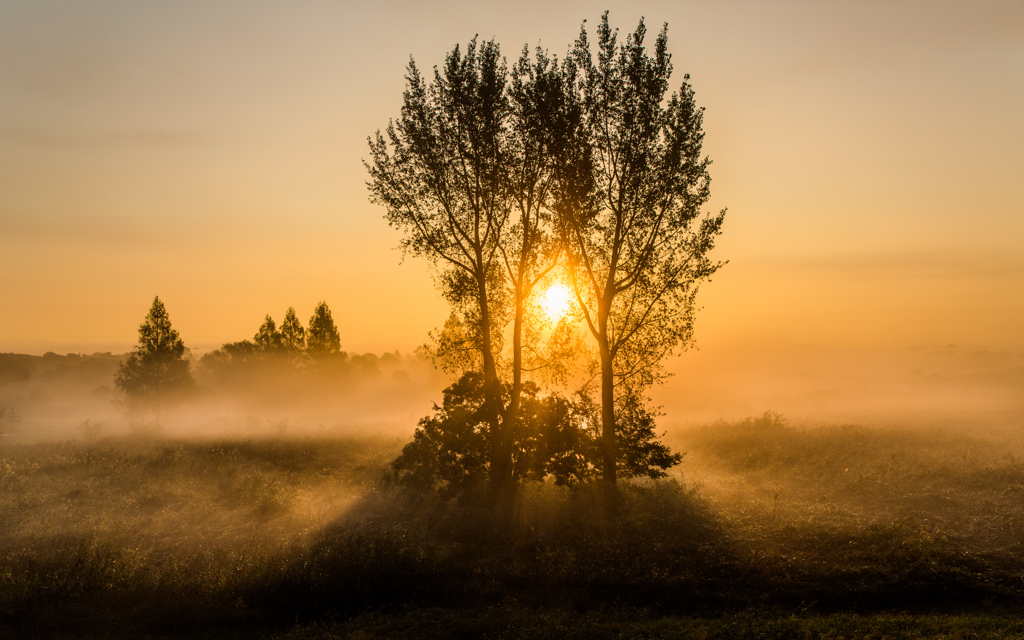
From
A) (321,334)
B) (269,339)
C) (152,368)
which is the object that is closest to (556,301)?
(152,368)

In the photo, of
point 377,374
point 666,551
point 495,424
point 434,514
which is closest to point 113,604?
point 434,514

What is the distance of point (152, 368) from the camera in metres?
45.1

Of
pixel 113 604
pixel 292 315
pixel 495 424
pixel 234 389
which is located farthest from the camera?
pixel 234 389

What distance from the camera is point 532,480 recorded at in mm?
21281

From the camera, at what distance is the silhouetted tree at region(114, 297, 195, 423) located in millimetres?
44906

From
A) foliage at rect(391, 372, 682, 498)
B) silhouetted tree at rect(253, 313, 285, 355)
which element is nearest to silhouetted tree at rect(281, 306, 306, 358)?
silhouetted tree at rect(253, 313, 285, 355)

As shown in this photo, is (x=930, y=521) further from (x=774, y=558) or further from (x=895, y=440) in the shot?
(x=895, y=440)

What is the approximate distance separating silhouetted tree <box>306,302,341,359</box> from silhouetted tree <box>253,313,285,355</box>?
9.09ft

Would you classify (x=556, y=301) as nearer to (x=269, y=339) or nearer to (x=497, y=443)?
(x=497, y=443)

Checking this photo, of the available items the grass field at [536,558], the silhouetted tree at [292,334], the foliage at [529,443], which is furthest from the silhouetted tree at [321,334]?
the foliage at [529,443]

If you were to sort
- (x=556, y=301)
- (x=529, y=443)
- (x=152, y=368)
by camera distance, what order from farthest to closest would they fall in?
(x=152, y=368)
(x=556, y=301)
(x=529, y=443)

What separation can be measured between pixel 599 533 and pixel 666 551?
2.08 m

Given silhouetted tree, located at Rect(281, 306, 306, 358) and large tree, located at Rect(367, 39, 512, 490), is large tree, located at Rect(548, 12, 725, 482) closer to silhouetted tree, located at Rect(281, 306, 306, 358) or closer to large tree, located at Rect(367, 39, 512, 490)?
large tree, located at Rect(367, 39, 512, 490)

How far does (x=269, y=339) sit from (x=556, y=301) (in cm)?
4876
